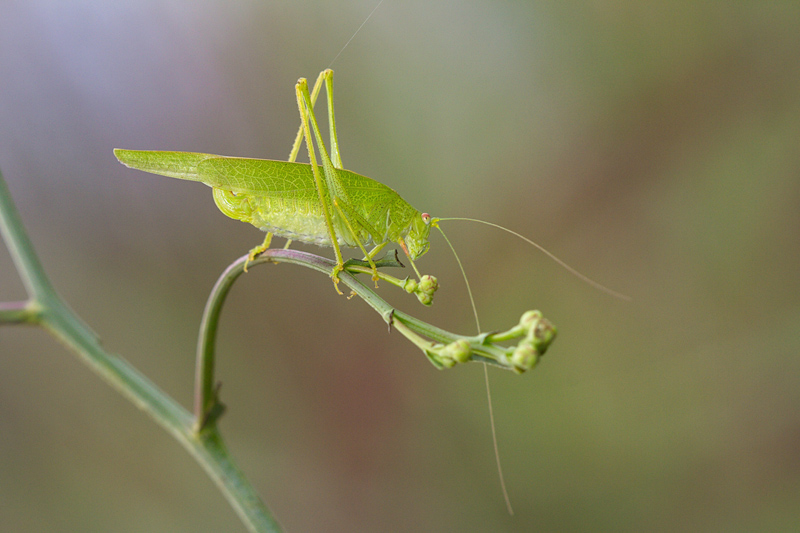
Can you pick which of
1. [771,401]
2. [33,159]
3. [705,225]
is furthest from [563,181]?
[33,159]

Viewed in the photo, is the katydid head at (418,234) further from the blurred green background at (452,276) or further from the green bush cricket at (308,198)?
the blurred green background at (452,276)

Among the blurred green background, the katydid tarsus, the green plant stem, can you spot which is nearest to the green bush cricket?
the katydid tarsus

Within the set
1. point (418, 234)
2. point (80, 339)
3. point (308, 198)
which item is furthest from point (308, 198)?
point (80, 339)

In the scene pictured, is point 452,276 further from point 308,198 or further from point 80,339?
point 80,339

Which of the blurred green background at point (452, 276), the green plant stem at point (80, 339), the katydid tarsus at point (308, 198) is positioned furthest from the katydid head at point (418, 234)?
the blurred green background at point (452, 276)

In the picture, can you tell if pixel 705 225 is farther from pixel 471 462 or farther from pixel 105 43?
pixel 105 43

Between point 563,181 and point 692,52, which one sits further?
point 563,181
